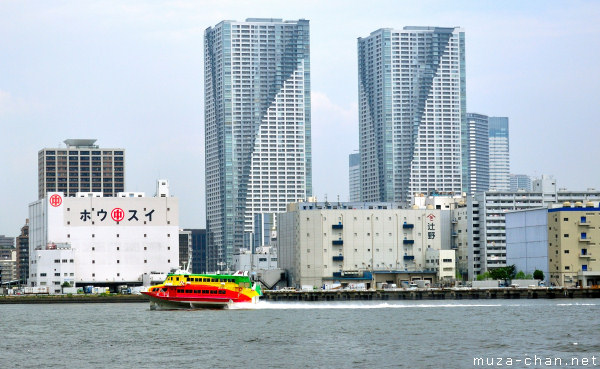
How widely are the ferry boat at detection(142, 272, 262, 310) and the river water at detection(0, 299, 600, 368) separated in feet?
35.1

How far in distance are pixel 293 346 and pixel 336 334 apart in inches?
539

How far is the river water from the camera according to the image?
8406 cm

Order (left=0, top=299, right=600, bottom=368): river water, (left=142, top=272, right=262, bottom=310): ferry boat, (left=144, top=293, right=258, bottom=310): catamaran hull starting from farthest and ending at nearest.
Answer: (left=144, top=293, right=258, bottom=310): catamaran hull, (left=142, top=272, right=262, bottom=310): ferry boat, (left=0, top=299, right=600, bottom=368): river water

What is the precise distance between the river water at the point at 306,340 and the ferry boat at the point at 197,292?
10.7 m

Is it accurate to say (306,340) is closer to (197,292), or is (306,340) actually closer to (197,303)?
(197,292)

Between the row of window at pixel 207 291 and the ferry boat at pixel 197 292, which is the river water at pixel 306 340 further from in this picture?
the row of window at pixel 207 291

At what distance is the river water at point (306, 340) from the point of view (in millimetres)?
84062

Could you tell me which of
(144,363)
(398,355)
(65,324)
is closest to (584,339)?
(398,355)

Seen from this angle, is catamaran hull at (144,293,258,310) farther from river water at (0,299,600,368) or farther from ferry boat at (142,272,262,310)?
river water at (0,299,600,368)

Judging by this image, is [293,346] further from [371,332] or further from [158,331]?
[158,331]

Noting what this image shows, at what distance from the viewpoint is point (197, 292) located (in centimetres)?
16162

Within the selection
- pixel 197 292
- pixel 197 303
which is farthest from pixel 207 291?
pixel 197 303

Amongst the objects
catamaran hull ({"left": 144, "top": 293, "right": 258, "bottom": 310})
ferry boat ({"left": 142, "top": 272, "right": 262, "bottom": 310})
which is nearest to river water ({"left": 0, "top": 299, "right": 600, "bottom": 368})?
ferry boat ({"left": 142, "top": 272, "right": 262, "bottom": 310})

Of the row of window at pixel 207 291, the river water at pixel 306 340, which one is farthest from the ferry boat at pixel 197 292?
the river water at pixel 306 340
